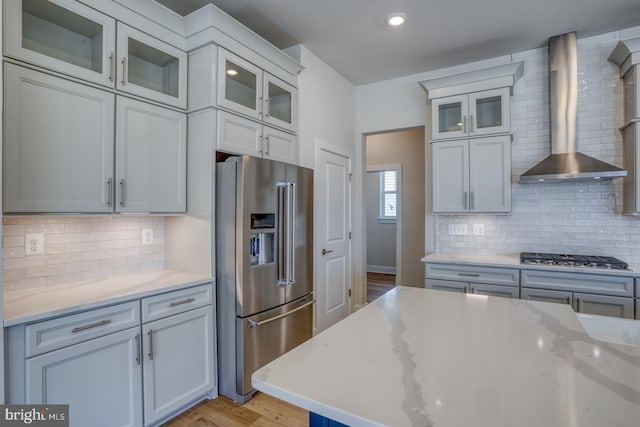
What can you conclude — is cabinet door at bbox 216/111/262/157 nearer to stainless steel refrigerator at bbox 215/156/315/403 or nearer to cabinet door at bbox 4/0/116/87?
stainless steel refrigerator at bbox 215/156/315/403

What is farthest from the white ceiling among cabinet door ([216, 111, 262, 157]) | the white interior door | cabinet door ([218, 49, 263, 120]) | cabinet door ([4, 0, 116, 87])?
the white interior door

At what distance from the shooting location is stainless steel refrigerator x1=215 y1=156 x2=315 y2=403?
91.1 inches

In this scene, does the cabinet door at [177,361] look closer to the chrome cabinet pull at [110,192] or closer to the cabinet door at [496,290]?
the chrome cabinet pull at [110,192]

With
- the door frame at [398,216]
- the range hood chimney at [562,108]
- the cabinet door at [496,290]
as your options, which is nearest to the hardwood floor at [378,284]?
the door frame at [398,216]

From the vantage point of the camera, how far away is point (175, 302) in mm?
2115

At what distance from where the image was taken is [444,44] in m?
3.16

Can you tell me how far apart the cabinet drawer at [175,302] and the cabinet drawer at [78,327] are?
65 mm

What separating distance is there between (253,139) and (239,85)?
433 millimetres

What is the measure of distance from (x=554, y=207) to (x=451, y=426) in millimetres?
3158

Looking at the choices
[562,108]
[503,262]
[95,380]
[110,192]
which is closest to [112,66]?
[110,192]

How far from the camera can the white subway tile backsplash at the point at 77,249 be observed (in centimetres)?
188

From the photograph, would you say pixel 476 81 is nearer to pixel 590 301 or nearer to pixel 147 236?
pixel 590 301

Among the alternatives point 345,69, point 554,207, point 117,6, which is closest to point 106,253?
point 117,6

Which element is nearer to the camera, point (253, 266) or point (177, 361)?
point (177, 361)
